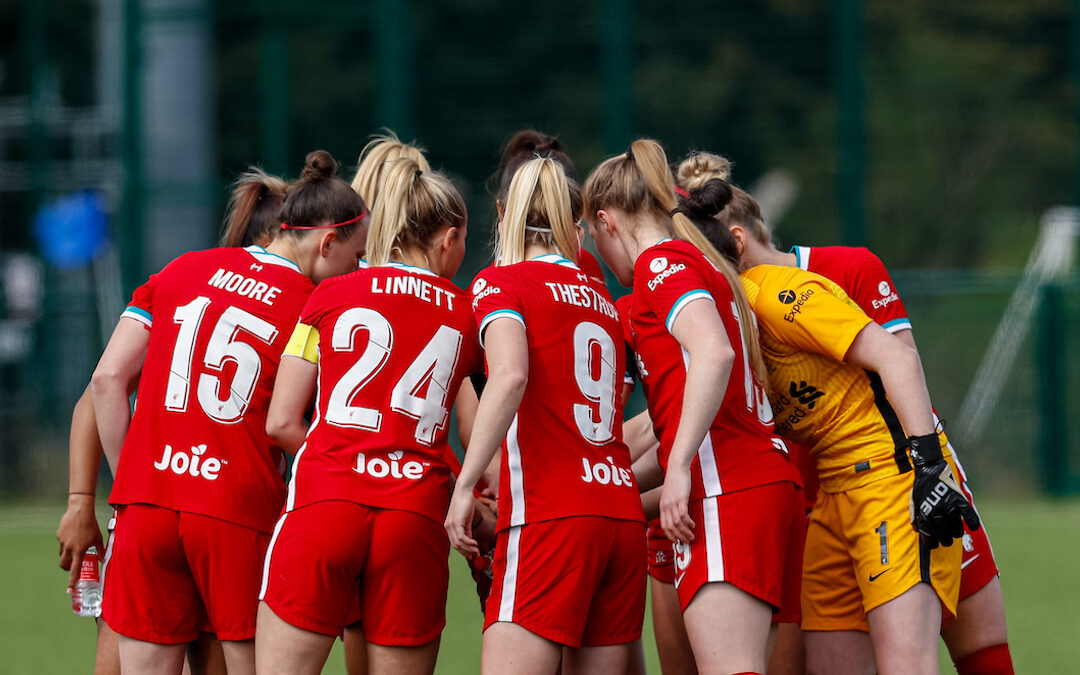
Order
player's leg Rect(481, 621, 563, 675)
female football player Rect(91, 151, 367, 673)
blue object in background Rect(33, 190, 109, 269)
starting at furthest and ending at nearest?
blue object in background Rect(33, 190, 109, 269) < female football player Rect(91, 151, 367, 673) < player's leg Rect(481, 621, 563, 675)

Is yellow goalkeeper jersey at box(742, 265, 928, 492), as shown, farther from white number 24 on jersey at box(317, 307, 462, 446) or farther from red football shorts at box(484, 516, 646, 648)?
white number 24 on jersey at box(317, 307, 462, 446)

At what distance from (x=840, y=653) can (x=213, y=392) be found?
205 cm

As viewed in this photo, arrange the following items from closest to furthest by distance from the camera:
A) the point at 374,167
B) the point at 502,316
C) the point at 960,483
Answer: the point at 502,316
the point at 960,483
the point at 374,167

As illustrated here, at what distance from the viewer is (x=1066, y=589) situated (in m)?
8.06

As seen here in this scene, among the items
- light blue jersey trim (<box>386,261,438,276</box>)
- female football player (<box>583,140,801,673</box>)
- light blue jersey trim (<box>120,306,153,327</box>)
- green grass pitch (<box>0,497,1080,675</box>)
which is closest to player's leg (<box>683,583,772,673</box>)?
female football player (<box>583,140,801,673</box>)

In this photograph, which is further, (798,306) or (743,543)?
(798,306)

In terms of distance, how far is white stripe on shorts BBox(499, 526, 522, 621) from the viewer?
11.5 ft

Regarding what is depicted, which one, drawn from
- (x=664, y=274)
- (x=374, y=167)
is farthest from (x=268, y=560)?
(x=374, y=167)

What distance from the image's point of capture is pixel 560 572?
11.5ft

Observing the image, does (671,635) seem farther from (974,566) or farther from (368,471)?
(368,471)

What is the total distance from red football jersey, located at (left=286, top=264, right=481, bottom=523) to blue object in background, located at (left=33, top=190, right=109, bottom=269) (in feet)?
43.1

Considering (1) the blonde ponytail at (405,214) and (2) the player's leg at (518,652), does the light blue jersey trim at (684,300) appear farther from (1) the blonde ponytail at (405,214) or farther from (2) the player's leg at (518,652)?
(2) the player's leg at (518,652)

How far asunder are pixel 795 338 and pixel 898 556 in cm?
68

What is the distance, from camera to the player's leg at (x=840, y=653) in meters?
4.03
